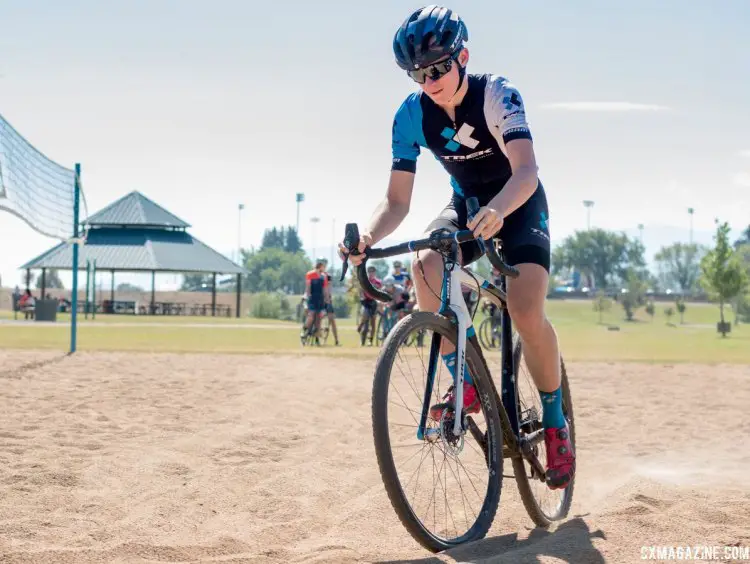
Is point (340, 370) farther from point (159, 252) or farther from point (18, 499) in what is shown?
point (159, 252)

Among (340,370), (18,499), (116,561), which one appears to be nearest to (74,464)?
(18,499)

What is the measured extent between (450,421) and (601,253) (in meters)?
145

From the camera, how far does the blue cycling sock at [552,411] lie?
461 centimetres

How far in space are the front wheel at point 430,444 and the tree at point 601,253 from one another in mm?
142215

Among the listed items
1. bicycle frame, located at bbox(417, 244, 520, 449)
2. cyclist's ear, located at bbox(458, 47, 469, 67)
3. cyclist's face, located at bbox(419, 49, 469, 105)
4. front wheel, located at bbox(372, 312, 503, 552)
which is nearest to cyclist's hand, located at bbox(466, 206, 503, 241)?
bicycle frame, located at bbox(417, 244, 520, 449)

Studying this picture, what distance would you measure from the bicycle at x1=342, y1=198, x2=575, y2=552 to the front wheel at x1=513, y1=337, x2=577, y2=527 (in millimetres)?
10

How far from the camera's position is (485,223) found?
371 centimetres

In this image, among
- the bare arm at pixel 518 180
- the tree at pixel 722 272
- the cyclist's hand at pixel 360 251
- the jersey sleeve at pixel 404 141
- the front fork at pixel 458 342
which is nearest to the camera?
the front fork at pixel 458 342

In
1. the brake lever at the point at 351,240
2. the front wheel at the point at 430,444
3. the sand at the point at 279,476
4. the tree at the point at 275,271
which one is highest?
the tree at the point at 275,271

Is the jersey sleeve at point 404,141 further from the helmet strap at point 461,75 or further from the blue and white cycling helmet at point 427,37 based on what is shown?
the blue and white cycling helmet at point 427,37

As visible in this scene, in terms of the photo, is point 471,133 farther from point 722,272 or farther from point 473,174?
point 722,272

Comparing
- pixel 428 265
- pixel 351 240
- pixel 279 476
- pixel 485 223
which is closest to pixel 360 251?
pixel 351 240

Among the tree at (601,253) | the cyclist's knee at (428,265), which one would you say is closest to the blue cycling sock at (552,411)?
the cyclist's knee at (428,265)

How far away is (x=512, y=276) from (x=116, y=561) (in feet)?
6.76
